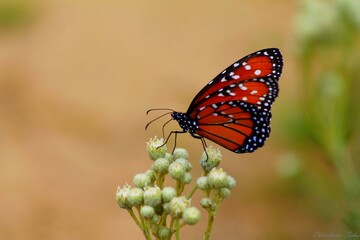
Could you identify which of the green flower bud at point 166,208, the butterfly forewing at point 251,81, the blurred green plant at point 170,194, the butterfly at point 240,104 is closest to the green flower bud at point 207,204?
the blurred green plant at point 170,194

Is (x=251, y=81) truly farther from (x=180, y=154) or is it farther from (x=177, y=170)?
(x=177, y=170)

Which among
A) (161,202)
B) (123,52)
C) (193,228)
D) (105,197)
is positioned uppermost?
(123,52)

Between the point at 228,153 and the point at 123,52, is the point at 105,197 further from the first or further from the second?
the point at 123,52

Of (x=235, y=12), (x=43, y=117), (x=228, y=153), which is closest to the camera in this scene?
(x=228, y=153)

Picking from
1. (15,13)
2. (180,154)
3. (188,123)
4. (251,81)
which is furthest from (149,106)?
(180,154)

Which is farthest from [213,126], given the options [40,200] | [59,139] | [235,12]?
[235,12]

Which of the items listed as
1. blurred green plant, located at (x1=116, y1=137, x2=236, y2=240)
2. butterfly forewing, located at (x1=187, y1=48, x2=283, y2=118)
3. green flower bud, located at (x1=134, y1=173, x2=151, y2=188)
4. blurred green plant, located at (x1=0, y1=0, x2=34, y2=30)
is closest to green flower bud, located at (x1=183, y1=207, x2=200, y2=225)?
blurred green plant, located at (x1=116, y1=137, x2=236, y2=240)

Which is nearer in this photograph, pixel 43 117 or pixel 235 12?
pixel 43 117
